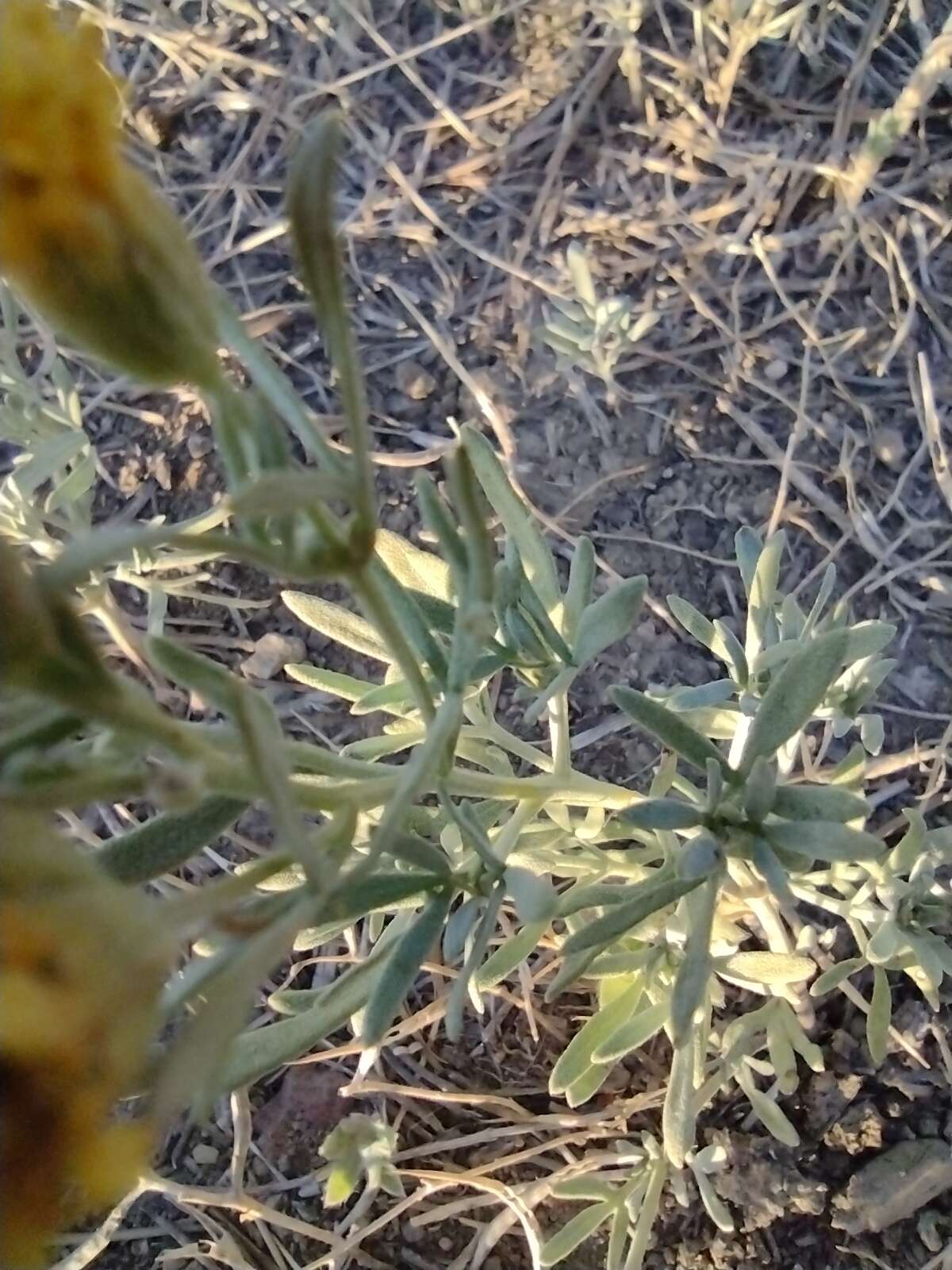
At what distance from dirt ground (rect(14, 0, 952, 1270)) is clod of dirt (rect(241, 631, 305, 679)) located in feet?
0.09

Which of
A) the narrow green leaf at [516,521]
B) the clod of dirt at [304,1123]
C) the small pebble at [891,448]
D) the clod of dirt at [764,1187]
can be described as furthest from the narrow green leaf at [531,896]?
the small pebble at [891,448]

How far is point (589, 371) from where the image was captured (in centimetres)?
214

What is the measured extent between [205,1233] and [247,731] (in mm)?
1502

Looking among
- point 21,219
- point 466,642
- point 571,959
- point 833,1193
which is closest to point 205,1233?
point 833,1193

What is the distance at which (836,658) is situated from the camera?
3.67 feet

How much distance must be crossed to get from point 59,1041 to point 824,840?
677 mm

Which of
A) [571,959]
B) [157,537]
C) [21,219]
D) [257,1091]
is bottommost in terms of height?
[257,1091]

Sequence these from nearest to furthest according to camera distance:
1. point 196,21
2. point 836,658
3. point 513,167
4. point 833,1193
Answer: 1. point 836,658
2. point 833,1193
3. point 513,167
4. point 196,21

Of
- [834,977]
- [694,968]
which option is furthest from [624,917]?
[834,977]

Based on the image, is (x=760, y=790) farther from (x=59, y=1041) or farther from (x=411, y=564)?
(x=59, y=1041)

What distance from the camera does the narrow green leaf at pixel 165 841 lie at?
2.91ft

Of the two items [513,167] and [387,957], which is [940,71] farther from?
[387,957]

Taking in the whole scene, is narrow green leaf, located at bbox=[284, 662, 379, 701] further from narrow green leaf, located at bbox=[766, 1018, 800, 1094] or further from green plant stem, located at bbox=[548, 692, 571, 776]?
narrow green leaf, located at bbox=[766, 1018, 800, 1094]

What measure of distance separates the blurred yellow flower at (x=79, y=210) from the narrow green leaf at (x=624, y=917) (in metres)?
0.64
